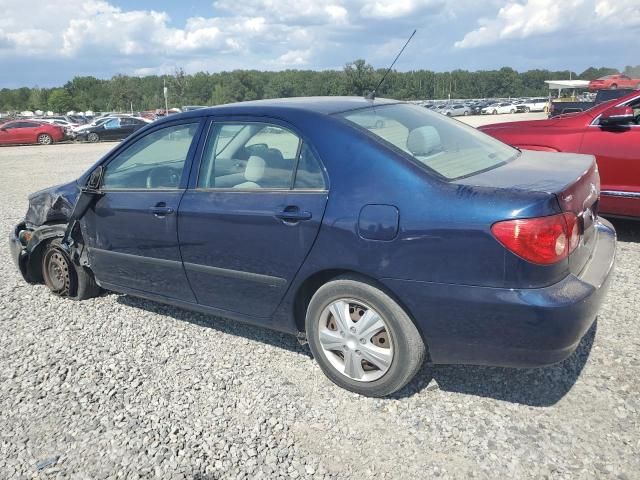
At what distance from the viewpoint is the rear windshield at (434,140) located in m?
2.96

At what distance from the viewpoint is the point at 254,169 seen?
11.0 ft

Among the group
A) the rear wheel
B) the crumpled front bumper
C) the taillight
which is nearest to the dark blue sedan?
the taillight

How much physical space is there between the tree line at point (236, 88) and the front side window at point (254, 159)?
222 feet

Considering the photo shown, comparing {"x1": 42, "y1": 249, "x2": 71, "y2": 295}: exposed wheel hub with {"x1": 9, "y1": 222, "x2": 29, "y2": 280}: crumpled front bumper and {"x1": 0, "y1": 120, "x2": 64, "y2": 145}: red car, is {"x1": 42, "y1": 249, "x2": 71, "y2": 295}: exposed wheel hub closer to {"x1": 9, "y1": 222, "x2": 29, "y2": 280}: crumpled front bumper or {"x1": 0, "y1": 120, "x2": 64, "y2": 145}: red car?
{"x1": 9, "y1": 222, "x2": 29, "y2": 280}: crumpled front bumper

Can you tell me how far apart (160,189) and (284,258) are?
3.91ft

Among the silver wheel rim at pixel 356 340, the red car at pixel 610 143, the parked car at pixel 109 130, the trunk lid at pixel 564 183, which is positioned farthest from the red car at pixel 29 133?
the trunk lid at pixel 564 183

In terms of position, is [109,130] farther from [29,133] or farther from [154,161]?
[154,161]

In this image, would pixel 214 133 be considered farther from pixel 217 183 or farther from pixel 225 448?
pixel 225 448

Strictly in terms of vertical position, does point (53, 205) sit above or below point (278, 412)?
above

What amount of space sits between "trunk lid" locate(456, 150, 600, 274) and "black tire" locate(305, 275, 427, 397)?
728mm

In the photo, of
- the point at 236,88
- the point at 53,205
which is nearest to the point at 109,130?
the point at 53,205

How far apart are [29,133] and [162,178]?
29.1 meters

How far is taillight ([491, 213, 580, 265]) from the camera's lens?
2.44 metres

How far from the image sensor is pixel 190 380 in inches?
132
